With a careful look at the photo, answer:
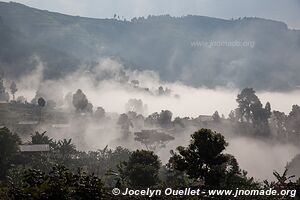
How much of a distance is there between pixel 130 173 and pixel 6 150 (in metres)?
35.7

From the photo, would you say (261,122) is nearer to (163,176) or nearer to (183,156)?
(163,176)

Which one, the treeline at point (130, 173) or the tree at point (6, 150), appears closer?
the treeline at point (130, 173)

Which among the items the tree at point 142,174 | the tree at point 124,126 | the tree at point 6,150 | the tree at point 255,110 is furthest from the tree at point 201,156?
the tree at point 255,110

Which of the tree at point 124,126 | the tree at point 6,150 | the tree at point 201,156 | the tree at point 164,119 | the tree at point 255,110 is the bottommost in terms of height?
the tree at point 6,150

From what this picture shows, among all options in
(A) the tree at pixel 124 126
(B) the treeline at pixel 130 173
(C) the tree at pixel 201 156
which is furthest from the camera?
(A) the tree at pixel 124 126

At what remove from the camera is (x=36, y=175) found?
25.8m

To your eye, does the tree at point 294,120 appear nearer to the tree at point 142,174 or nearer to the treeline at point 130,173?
the treeline at point 130,173

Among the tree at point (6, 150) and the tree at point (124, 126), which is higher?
the tree at point (124, 126)

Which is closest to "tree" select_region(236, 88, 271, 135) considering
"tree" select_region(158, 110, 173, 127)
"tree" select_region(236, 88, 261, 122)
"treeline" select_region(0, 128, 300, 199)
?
"tree" select_region(236, 88, 261, 122)

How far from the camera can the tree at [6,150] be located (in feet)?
246

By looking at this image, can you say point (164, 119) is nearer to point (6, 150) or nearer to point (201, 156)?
point (6, 150)

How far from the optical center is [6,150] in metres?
77.2

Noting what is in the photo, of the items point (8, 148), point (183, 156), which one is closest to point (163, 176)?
point (8, 148)

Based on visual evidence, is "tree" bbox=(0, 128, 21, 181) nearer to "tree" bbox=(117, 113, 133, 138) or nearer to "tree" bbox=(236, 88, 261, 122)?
"tree" bbox=(117, 113, 133, 138)
